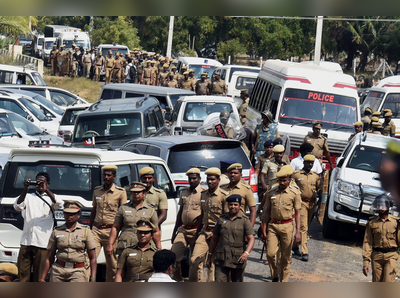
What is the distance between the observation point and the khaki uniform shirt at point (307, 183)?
9469 millimetres

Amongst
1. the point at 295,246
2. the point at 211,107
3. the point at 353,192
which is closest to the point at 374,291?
the point at 295,246

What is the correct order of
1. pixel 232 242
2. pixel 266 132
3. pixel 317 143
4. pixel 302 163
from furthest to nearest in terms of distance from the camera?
pixel 317 143 < pixel 266 132 < pixel 302 163 < pixel 232 242

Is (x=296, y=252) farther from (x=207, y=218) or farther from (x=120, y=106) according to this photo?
(x=120, y=106)

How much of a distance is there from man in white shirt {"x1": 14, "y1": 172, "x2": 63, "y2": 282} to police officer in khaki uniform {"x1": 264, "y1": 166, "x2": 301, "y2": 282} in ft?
8.69

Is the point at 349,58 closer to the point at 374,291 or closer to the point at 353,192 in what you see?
the point at 353,192

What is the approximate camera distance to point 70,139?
41.5 ft

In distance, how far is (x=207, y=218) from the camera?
7.17m

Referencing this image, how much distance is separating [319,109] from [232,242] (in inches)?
347

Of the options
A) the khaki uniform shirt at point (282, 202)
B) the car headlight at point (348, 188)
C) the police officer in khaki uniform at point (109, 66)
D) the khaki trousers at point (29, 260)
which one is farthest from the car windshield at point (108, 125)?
the police officer in khaki uniform at point (109, 66)

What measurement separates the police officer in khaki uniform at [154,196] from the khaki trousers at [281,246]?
1425mm

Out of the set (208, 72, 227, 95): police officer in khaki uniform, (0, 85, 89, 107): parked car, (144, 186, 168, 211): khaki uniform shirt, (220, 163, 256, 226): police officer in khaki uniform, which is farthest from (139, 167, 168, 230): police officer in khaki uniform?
(208, 72, 227, 95): police officer in khaki uniform

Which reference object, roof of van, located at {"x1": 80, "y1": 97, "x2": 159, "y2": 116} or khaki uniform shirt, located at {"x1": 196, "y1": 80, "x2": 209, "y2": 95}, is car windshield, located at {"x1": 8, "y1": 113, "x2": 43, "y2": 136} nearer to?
roof of van, located at {"x1": 80, "y1": 97, "x2": 159, "y2": 116}

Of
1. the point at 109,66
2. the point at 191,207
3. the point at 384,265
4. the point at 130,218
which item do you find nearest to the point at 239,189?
the point at 191,207

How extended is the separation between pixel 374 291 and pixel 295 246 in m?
7.65
